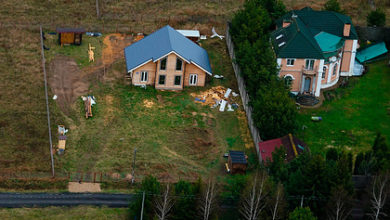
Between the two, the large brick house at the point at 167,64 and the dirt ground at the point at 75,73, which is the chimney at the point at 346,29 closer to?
the large brick house at the point at 167,64

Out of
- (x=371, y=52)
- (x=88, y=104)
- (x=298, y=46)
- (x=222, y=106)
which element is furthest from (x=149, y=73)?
(x=371, y=52)

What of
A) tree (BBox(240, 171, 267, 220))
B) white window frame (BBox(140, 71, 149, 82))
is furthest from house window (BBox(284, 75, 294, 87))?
tree (BBox(240, 171, 267, 220))

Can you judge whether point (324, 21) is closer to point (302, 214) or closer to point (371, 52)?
point (371, 52)

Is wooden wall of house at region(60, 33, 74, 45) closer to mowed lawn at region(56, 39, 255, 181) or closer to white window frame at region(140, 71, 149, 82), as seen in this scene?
mowed lawn at region(56, 39, 255, 181)

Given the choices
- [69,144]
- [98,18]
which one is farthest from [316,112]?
[98,18]

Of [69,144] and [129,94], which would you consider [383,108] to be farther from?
[69,144]

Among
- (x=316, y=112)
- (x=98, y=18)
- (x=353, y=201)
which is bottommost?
(x=353, y=201)
